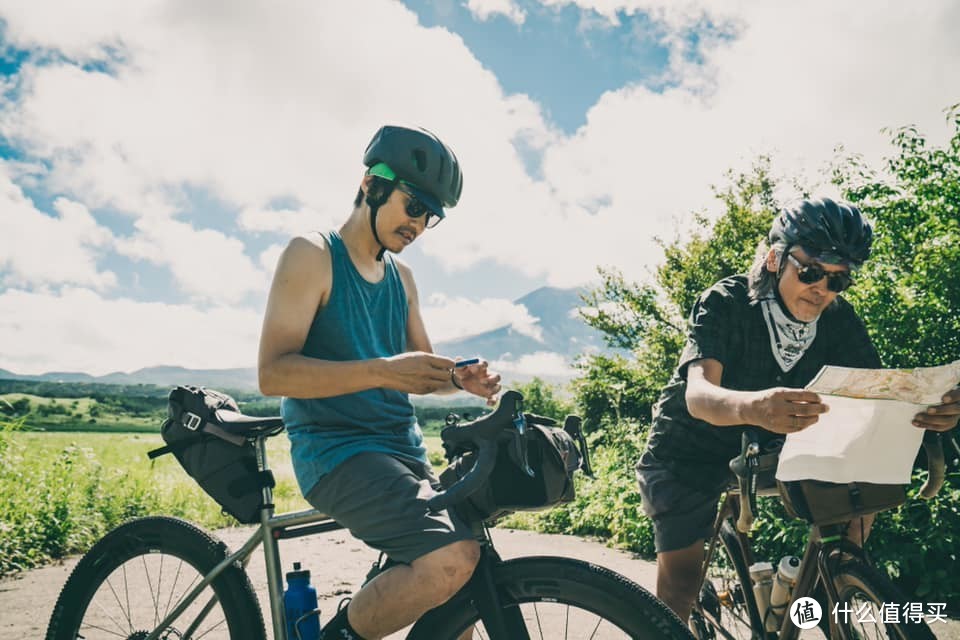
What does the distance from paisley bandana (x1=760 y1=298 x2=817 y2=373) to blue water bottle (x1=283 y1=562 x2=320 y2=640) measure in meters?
2.04

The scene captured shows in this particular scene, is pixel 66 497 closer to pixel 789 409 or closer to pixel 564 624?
pixel 564 624

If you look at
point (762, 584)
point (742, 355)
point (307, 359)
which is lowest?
point (762, 584)

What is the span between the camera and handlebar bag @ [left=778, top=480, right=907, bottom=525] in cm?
222

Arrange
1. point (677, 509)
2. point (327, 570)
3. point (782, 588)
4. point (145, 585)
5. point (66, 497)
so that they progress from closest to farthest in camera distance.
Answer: point (782, 588), point (677, 509), point (145, 585), point (327, 570), point (66, 497)

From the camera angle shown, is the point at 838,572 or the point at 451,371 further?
the point at 838,572

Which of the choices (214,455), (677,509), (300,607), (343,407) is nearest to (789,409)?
(677,509)

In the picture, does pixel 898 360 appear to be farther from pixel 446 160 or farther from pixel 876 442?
pixel 446 160

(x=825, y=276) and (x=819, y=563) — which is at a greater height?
(x=825, y=276)

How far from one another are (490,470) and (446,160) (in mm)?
1249

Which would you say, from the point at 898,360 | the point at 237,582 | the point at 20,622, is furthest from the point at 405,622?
the point at 898,360

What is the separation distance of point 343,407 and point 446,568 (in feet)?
2.31

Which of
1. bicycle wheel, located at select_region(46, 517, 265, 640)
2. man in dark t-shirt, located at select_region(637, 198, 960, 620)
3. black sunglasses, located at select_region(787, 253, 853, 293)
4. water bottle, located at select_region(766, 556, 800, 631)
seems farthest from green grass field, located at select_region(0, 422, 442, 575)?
black sunglasses, located at select_region(787, 253, 853, 293)

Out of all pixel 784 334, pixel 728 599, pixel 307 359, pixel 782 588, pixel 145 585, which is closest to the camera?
pixel 307 359

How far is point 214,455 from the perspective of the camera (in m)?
2.63
